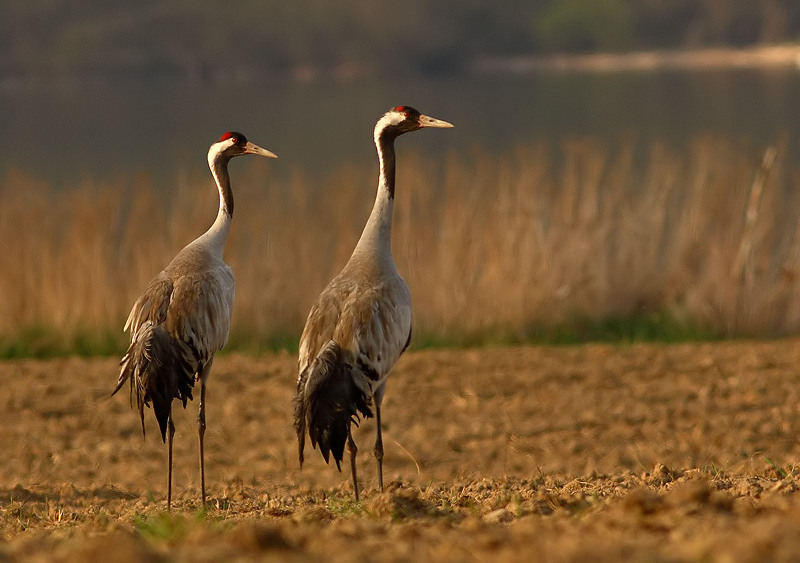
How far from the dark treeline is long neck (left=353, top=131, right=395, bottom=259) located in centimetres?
6351

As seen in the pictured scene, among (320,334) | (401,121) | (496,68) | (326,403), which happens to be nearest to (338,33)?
(496,68)

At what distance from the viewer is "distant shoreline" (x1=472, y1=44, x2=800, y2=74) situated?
7312 centimetres

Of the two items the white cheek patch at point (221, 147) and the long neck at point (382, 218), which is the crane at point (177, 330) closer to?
the white cheek patch at point (221, 147)

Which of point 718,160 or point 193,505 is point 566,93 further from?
point 193,505

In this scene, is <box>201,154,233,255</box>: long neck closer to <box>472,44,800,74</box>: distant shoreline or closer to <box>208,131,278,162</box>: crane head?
<box>208,131,278,162</box>: crane head

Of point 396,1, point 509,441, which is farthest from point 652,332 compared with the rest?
point 396,1

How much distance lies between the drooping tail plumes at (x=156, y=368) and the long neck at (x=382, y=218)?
3.17 ft

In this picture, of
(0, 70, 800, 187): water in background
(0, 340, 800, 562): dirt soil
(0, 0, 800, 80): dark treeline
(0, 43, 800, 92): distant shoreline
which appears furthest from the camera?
(0, 0, 800, 80): dark treeline

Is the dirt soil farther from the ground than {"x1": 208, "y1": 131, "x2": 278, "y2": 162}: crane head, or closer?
closer

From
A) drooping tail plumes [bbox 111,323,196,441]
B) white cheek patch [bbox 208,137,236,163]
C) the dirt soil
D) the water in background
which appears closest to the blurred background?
the water in background

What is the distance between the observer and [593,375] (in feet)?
28.5

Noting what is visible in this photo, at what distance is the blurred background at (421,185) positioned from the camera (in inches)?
400

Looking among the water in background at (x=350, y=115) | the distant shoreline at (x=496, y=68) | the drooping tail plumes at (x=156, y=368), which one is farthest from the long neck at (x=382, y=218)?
the distant shoreline at (x=496, y=68)

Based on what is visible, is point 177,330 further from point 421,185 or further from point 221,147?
A: point 421,185
